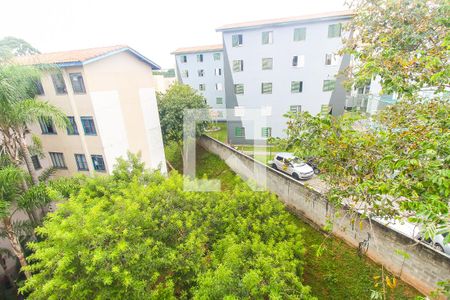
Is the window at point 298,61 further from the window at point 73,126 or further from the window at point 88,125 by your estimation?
the window at point 73,126

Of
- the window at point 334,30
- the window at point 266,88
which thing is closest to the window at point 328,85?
the window at point 334,30

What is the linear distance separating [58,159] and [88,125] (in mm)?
3514

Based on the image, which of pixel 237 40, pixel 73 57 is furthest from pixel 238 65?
pixel 73 57

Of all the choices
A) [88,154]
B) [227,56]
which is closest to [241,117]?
[227,56]

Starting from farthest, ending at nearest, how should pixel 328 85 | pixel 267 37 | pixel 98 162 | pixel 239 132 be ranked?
pixel 239 132
pixel 328 85
pixel 267 37
pixel 98 162

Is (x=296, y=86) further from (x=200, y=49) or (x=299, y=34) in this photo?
(x=200, y=49)

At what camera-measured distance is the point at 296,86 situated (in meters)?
18.8

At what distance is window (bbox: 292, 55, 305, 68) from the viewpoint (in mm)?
18016

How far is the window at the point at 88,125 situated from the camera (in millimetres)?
11828

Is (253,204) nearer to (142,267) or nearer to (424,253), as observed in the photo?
(142,267)

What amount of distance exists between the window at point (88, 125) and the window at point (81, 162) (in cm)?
162

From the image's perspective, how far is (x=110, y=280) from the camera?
14.9ft

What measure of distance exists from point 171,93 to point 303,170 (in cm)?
1208

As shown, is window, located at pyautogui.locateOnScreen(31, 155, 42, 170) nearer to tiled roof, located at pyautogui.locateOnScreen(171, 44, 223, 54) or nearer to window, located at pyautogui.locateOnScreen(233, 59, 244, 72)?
window, located at pyautogui.locateOnScreen(233, 59, 244, 72)
